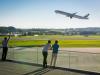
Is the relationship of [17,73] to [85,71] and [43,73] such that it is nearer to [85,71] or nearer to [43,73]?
[43,73]

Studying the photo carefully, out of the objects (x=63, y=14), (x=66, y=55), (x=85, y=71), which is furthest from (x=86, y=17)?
(x=85, y=71)

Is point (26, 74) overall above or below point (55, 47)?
below

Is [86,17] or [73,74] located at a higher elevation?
[86,17]

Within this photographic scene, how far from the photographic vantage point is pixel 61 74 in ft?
39.9

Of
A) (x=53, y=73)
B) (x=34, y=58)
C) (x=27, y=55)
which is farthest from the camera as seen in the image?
(x=27, y=55)

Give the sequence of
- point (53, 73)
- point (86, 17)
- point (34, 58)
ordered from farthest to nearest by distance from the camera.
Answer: point (86, 17) → point (34, 58) → point (53, 73)

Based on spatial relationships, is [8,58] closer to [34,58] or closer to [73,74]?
[34,58]

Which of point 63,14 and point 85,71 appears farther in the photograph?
point 63,14

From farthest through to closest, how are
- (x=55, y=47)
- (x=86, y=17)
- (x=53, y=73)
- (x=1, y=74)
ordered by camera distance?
(x=86, y=17) → (x=55, y=47) → (x=53, y=73) → (x=1, y=74)

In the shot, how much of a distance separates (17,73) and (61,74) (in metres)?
2.21

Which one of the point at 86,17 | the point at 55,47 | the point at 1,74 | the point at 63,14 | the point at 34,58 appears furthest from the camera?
the point at 86,17

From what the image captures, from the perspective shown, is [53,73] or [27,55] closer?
[53,73]

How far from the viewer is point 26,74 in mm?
12078

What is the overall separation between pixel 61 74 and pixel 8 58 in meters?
7.81
